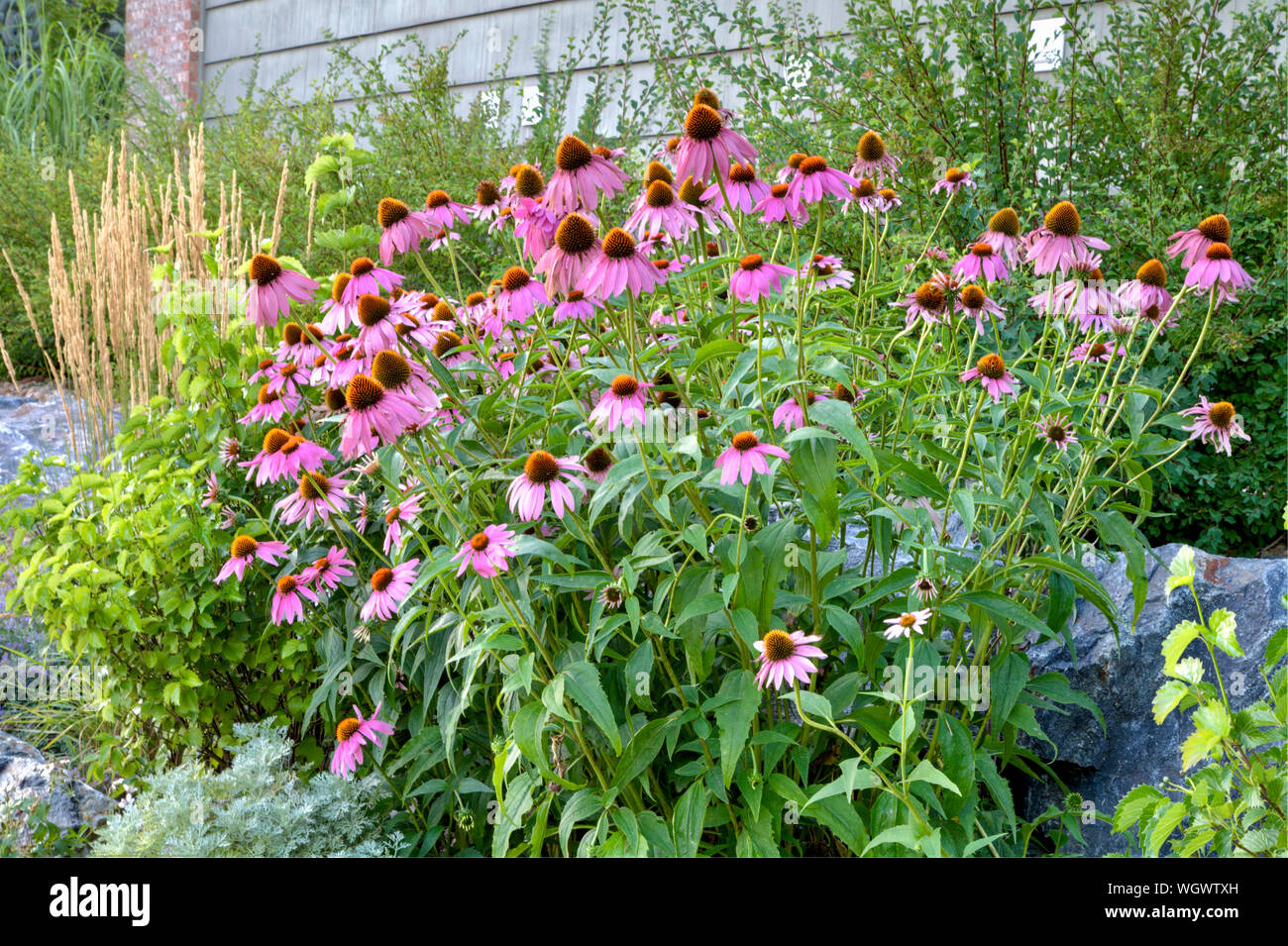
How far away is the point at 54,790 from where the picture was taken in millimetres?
2258

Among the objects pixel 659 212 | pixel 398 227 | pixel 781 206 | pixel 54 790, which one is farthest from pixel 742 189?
pixel 54 790

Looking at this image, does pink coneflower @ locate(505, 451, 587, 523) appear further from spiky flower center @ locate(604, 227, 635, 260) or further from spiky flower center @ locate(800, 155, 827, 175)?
spiky flower center @ locate(800, 155, 827, 175)

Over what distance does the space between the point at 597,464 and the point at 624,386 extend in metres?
0.22

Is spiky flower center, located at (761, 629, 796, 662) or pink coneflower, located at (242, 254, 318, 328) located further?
pink coneflower, located at (242, 254, 318, 328)

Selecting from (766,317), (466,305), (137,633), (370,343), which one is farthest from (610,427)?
(137,633)

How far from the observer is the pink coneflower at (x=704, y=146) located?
1455mm

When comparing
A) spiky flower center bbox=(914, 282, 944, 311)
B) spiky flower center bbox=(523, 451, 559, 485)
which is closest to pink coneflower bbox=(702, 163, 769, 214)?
spiky flower center bbox=(914, 282, 944, 311)

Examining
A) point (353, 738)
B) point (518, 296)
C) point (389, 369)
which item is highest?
point (518, 296)

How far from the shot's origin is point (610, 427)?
1.30 meters

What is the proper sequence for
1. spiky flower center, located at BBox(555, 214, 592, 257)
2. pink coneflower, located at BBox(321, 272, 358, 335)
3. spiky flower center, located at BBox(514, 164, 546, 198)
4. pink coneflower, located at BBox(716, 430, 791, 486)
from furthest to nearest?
1. pink coneflower, located at BBox(321, 272, 358, 335)
2. spiky flower center, located at BBox(514, 164, 546, 198)
3. spiky flower center, located at BBox(555, 214, 592, 257)
4. pink coneflower, located at BBox(716, 430, 791, 486)

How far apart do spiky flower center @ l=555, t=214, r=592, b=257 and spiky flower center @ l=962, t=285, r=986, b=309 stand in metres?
0.66

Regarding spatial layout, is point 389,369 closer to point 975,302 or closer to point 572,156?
point 572,156

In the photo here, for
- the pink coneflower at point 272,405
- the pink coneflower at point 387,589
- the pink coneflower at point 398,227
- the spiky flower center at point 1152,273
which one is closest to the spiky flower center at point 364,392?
the pink coneflower at point 387,589

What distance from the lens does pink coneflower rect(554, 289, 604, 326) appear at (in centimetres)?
153
